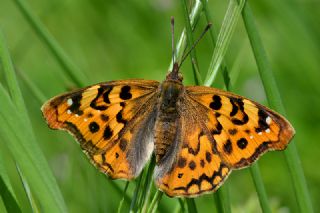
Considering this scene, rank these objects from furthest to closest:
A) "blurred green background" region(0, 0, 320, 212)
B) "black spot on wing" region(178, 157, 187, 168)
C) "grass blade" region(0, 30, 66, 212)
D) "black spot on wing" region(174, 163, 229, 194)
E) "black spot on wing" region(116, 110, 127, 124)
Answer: "blurred green background" region(0, 0, 320, 212), "black spot on wing" region(116, 110, 127, 124), "black spot on wing" region(178, 157, 187, 168), "black spot on wing" region(174, 163, 229, 194), "grass blade" region(0, 30, 66, 212)

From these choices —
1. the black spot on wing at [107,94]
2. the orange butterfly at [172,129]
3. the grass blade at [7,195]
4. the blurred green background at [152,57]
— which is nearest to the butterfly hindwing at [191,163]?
the orange butterfly at [172,129]

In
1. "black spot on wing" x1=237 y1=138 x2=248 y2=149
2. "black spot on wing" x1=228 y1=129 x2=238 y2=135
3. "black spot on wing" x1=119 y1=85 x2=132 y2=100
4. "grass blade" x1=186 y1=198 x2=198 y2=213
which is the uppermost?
"black spot on wing" x1=119 y1=85 x2=132 y2=100

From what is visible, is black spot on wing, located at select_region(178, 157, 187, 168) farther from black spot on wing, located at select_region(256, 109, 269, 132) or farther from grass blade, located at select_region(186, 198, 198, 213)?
grass blade, located at select_region(186, 198, 198, 213)

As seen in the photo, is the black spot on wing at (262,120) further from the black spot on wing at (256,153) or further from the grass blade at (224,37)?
the grass blade at (224,37)

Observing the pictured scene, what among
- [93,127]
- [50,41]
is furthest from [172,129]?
[50,41]

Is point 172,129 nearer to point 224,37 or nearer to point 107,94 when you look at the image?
point 107,94

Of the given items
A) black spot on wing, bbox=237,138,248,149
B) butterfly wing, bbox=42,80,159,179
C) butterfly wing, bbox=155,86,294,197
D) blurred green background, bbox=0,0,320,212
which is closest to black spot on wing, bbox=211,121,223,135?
butterfly wing, bbox=155,86,294,197
